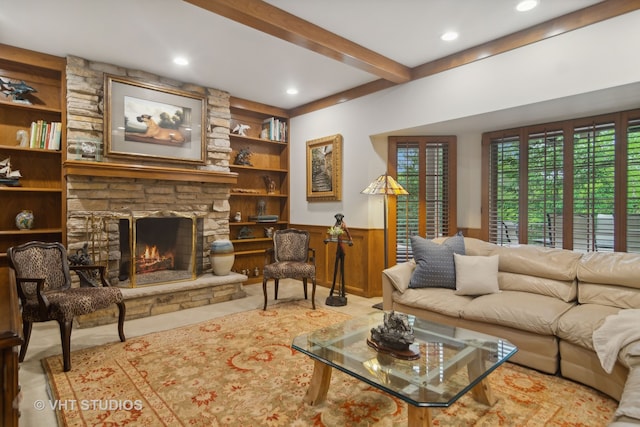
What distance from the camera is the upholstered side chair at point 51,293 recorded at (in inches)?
103

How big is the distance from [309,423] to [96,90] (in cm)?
398

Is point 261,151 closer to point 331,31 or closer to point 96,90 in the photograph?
point 96,90

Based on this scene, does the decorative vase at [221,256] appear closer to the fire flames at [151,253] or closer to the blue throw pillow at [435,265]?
the fire flames at [151,253]

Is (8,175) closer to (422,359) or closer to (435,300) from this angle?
(422,359)

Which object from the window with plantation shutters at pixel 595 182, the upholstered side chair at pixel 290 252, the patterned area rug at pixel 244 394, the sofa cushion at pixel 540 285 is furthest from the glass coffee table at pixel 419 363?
the window with plantation shutters at pixel 595 182

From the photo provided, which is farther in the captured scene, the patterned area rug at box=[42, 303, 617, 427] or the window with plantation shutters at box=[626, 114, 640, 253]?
the window with plantation shutters at box=[626, 114, 640, 253]

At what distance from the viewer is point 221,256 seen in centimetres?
450

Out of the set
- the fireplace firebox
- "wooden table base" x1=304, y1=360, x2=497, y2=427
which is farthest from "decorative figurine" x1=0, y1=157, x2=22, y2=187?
"wooden table base" x1=304, y1=360, x2=497, y2=427

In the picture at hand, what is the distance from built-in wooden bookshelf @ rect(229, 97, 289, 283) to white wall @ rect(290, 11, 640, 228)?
29 centimetres

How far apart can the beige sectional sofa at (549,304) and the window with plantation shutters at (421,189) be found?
116 centimetres

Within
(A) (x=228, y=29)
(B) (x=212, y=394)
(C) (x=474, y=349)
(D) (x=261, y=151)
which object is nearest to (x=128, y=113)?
(A) (x=228, y=29)

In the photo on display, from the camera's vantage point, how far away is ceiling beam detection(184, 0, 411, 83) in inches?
102

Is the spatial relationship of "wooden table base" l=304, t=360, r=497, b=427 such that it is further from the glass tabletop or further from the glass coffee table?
the glass tabletop

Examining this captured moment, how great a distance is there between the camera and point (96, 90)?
3887 millimetres
